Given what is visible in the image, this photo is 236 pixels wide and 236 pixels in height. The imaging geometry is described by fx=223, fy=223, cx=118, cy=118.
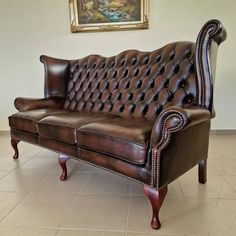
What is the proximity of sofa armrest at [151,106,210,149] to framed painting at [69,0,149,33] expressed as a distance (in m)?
2.27

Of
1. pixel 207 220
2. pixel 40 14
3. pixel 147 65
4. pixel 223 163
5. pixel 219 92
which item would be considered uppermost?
pixel 40 14

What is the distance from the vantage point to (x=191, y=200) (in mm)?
1550

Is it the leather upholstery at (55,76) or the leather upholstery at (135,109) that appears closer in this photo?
the leather upholstery at (135,109)

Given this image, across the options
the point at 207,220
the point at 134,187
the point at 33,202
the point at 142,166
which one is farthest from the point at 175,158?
the point at 33,202

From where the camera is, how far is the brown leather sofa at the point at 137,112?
1.25 metres

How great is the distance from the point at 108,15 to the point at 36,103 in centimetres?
162

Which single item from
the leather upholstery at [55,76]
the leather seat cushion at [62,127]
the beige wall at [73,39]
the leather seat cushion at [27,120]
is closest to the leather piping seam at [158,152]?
the leather seat cushion at [62,127]

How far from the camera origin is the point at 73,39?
10.8 feet

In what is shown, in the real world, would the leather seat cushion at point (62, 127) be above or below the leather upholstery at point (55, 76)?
below

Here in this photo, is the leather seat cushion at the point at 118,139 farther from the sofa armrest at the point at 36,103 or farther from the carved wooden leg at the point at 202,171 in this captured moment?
the sofa armrest at the point at 36,103

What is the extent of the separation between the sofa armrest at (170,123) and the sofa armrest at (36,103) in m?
1.70

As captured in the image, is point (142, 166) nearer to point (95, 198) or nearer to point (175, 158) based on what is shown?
point (175, 158)

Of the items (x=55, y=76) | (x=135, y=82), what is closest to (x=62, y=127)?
(x=135, y=82)

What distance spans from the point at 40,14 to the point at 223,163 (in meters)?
3.13
